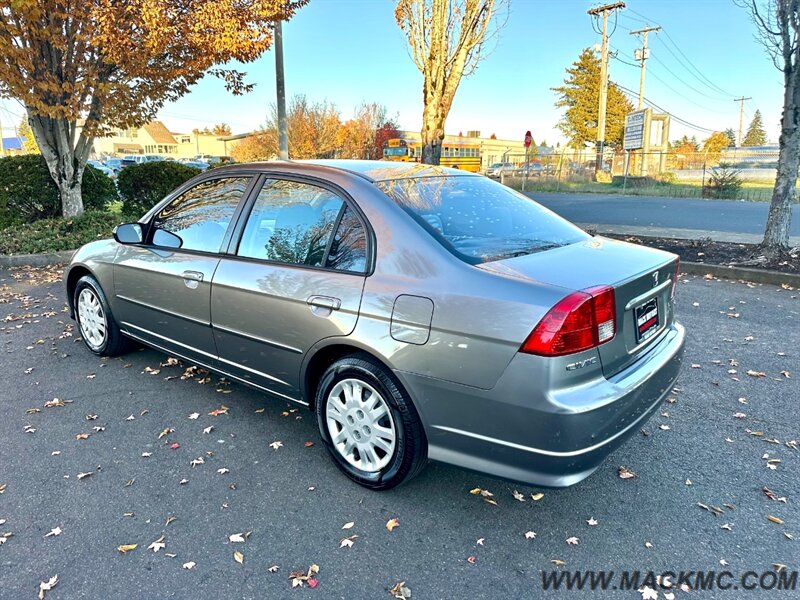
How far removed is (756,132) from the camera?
9581 cm

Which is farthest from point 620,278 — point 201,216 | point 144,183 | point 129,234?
point 144,183

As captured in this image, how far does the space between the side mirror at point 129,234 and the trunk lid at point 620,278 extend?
2.76 metres

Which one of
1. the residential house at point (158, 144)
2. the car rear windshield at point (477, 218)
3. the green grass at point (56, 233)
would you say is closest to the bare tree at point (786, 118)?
the car rear windshield at point (477, 218)

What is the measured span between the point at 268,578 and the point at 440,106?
1050 cm

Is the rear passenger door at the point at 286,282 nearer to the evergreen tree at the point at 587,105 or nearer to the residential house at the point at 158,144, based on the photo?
the evergreen tree at the point at 587,105

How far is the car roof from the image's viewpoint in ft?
A: 10.4

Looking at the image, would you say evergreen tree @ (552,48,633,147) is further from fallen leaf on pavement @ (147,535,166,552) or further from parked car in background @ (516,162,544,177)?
fallen leaf on pavement @ (147,535,166,552)

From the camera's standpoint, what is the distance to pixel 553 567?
234 cm

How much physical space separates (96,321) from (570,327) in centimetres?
410

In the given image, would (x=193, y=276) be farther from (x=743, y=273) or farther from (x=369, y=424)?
(x=743, y=273)

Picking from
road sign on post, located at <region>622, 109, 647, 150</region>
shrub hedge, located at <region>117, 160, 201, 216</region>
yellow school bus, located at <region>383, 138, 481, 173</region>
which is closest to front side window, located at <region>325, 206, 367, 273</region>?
shrub hedge, located at <region>117, 160, 201, 216</region>

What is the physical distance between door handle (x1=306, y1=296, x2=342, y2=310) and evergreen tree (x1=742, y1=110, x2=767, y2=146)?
349 ft

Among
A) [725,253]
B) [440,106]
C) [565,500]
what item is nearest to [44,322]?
[565,500]

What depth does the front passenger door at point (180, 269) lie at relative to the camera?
356 cm
